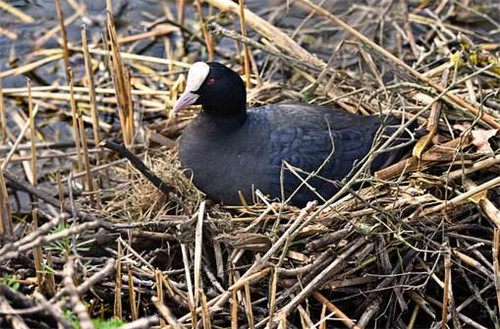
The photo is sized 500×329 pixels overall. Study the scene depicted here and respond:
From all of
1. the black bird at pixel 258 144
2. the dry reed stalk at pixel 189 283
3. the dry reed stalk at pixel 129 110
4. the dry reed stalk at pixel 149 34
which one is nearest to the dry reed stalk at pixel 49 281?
the dry reed stalk at pixel 189 283

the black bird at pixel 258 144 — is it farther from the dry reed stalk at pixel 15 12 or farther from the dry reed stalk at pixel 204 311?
the dry reed stalk at pixel 15 12

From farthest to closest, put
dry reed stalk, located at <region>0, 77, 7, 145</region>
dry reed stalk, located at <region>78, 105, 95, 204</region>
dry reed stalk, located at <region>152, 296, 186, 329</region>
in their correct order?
dry reed stalk, located at <region>0, 77, 7, 145</region> → dry reed stalk, located at <region>78, 105, 95, 204</region> → dry reed stalk, located at <region>152, 296, 186, 329</region>

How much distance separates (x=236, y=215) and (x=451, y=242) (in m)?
0.81

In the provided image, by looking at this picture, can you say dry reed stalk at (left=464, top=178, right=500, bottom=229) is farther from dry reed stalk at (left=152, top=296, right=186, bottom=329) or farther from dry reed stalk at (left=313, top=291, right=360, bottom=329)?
dry reed stalk at (left=152, top=296, right=186, bottom=329)

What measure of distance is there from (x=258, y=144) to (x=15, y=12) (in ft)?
9.12

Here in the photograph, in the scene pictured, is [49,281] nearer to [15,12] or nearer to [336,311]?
[336,311]

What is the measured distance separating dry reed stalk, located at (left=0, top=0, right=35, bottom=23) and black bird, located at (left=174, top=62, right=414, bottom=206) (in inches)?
94.9

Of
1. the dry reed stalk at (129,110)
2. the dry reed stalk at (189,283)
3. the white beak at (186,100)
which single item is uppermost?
the white beak at (186,100)

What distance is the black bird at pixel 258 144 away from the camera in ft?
13.9

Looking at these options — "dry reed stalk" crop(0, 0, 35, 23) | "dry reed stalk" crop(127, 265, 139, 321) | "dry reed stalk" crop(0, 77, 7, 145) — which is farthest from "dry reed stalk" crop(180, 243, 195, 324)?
"dry reed stalk" crop(0, 0, 35, 23)

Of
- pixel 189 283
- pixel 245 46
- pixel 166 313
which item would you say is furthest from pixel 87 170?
pixel 166 313

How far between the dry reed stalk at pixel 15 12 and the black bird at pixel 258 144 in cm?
241

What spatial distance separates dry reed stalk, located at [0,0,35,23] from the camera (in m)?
6.53

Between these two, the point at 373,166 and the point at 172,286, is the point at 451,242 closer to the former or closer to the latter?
the point at 373,166
